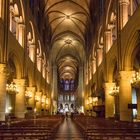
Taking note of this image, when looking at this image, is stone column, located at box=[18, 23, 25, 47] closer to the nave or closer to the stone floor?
the stone floor

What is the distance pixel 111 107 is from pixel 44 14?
72.9 feet

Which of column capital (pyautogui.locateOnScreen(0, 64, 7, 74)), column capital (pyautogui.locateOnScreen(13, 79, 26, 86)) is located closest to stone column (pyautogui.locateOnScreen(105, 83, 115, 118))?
column capital (pyautogui.locateOnScreen(13, 79, 26, 86))

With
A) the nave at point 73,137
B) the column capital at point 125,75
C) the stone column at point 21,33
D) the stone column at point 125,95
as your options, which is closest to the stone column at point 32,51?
the stone column at point 21,33

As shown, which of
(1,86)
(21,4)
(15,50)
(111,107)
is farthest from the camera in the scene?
(111,107)

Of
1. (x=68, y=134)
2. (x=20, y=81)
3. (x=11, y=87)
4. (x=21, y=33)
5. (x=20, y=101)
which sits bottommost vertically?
(x=68, y=134)

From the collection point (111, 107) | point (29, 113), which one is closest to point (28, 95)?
point (29, 113)

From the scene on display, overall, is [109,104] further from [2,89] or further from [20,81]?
[2,89]

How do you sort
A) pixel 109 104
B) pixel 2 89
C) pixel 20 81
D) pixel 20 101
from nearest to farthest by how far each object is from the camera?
pixel 2 89 < pixel 20 81 < pixel 20 101 < pixel 109 104

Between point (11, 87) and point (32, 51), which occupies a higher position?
point (32, 51)

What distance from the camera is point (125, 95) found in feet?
83.6

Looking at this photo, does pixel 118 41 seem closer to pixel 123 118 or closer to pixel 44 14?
pixel 123 118

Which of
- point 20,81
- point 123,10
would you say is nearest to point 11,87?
point 20,81

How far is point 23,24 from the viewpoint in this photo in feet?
103

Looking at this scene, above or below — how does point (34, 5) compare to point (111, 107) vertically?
above
